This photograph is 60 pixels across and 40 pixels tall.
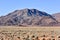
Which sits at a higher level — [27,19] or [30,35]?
[30,35]

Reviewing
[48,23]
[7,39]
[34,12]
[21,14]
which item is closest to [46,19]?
[48,23]

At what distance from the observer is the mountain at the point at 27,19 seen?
109m

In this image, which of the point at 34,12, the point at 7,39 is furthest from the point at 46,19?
the point at 7,39

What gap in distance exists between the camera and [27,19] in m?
130

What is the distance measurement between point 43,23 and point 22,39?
82.9m

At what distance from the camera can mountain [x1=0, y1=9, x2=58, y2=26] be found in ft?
357

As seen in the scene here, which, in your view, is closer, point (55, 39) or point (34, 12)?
point (55, 39)

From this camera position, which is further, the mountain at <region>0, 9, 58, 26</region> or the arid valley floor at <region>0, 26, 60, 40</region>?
the mountain at <region>0, 9, 58, 26</region>

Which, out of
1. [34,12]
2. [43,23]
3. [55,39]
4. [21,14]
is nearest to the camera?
[55,39]

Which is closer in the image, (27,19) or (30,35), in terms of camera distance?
(30,35)

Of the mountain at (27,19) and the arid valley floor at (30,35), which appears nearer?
the arid valley floor at (30,35)

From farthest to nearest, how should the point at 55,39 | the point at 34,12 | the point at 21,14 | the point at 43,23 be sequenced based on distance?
the point at 34,12, the point at 21,14, the point at 43,23, the point at 55,39

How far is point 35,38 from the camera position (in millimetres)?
24891

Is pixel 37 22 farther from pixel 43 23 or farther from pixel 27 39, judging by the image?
pixel 27 39
